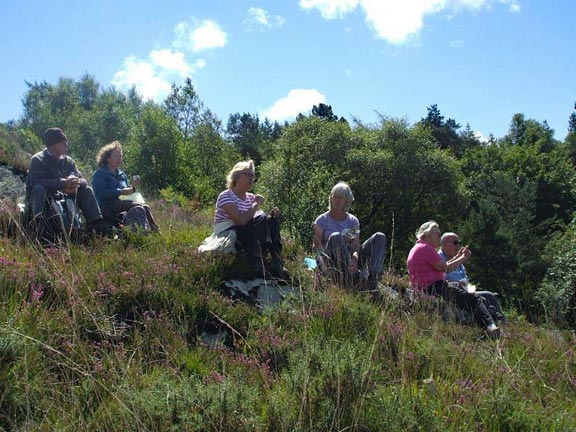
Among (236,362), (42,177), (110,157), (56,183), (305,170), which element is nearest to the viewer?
(236,362)

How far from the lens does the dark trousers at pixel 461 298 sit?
19.8 ft

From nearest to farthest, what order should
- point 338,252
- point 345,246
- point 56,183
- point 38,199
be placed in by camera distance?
point 338,252 → point 345,246 → point 38,199 → point 56,183

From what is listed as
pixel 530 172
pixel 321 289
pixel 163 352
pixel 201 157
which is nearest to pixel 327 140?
pixel 201 157

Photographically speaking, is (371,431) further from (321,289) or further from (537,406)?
(321,289)

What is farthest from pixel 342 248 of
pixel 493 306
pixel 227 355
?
pixel 227 355

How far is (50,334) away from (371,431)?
1.96 metres

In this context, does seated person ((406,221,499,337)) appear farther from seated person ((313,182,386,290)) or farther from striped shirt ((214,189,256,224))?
striped shirt ((214,189,256,224))

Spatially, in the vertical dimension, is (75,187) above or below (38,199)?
above

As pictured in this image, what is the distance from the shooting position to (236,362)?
3436 millimetres

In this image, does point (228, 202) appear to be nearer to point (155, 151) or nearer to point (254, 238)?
point (254, 238)

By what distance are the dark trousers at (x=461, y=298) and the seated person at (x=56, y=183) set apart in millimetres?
3978

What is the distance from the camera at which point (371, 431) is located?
272 centimetres

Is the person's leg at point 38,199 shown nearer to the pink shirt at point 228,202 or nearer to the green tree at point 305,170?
the pink shirt at point 228,202

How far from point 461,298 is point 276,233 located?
222 centimetres
